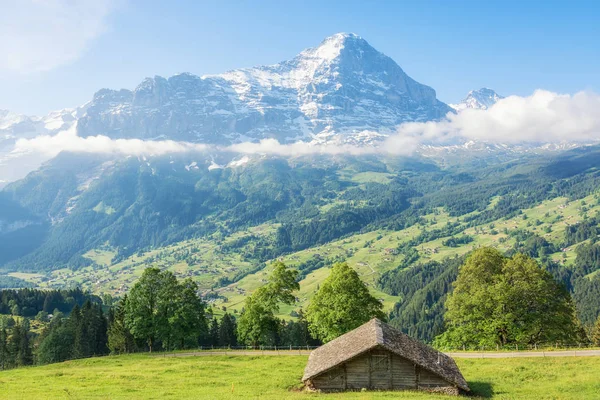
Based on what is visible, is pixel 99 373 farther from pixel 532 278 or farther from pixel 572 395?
pixel 532 278

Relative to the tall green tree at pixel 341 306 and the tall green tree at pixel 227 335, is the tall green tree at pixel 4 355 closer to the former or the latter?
the tall green tree at pixel 227 335

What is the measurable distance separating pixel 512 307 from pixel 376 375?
108 ft

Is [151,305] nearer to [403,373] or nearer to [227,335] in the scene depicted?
[227,335]

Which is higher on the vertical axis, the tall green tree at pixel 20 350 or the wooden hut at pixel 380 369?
the wooden hut at pixel 380 369

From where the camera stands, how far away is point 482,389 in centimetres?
4497

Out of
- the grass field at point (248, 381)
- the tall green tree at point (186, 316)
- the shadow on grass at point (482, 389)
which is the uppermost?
the tall green tree at point (186, 316)

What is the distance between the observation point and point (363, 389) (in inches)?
1802

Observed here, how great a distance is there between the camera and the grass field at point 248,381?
138 ft

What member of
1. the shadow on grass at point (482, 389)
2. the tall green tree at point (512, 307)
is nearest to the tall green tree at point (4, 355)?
the tall green tree at point (512, 307)

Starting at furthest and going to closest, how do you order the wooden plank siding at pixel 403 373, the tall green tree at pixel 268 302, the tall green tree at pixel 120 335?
the tall green tree at pixel 120 335 < the tall green tree at pixel 268 302 < the wooden plank siding at pixel 403 373

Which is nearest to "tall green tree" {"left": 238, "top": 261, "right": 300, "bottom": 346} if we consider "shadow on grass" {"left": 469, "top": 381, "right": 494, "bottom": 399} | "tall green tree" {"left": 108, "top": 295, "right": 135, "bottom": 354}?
"tall green tree" {"left": 108, "top": 295, "right": 135, "bottom": 354}

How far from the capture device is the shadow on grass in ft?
141

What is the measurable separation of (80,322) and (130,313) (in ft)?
131

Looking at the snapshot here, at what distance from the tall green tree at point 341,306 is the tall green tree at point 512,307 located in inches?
593
